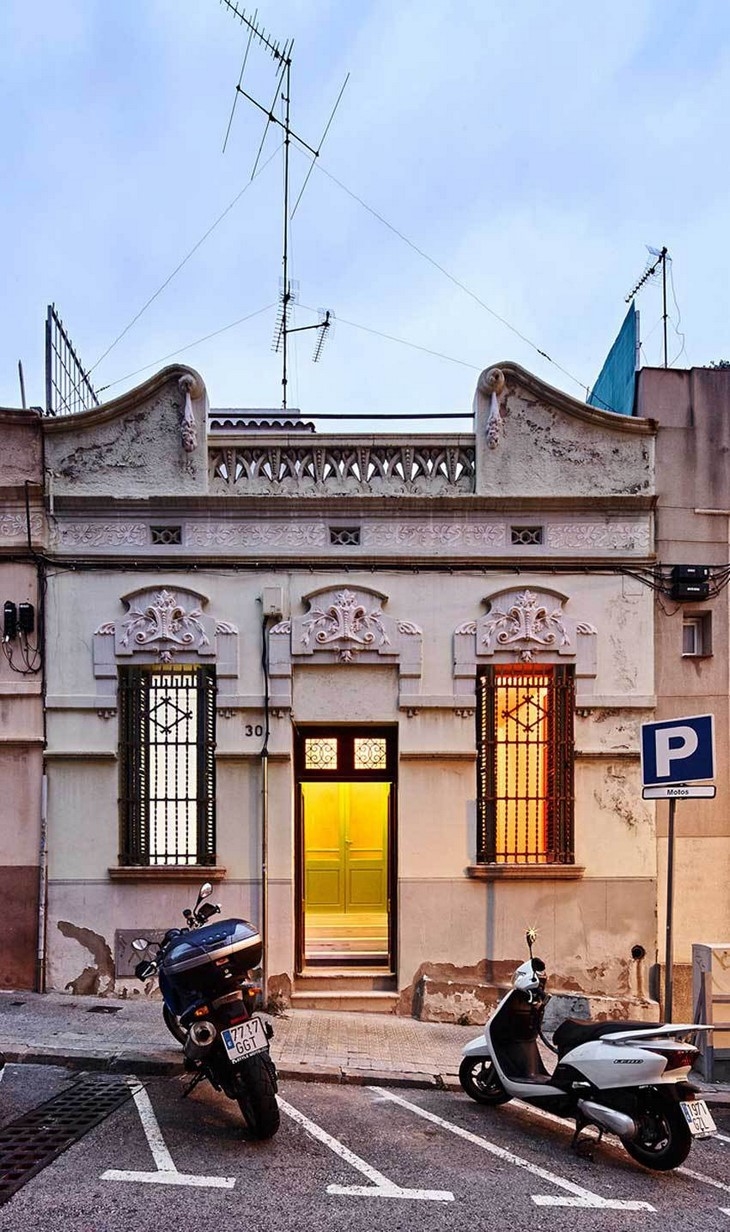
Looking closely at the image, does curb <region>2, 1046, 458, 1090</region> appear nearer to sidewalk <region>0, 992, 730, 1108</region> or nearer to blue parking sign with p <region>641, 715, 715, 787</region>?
sidewalk <region>0, 992, 730, 1108</region>

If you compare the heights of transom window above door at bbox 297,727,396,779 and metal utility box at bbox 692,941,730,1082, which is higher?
transom window above door at bbox 297,727,396,779

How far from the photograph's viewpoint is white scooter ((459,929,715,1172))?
5180 millimetres

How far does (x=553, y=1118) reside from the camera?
20.2ft

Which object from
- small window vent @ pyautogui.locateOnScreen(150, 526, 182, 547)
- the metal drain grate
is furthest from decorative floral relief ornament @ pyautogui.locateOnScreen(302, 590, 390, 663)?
the metal drain grate

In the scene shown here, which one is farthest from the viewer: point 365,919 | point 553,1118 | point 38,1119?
point 365,919

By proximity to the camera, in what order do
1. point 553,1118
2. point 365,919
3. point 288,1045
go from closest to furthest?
point 553,1118 < point 288,1045 < point 365,919

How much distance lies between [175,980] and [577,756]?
480 centimetres

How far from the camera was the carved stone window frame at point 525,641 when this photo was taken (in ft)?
29.3

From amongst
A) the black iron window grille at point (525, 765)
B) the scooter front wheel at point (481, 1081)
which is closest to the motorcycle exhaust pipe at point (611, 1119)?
the scooter front wheel at point (481, 1081)

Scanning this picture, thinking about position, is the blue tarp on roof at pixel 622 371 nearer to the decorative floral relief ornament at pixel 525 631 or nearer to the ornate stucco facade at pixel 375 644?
the ornate stucco facade at pixel 375 644

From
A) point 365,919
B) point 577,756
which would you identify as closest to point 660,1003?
point 577,756

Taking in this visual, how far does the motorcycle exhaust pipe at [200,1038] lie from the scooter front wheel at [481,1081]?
206 cm

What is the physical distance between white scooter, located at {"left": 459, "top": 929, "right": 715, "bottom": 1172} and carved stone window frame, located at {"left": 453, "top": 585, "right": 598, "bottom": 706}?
3.47 meters

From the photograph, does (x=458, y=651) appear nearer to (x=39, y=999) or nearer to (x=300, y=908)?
(x=300, y=908)
